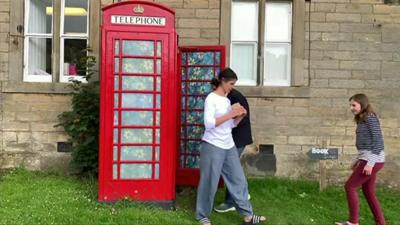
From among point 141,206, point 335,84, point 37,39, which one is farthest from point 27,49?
point 335,84

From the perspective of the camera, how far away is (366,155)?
20.9ft

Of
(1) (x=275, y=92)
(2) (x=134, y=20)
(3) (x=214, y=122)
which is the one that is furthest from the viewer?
(1) (x=275, y=92)

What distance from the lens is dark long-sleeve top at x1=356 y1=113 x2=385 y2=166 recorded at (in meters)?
6.32

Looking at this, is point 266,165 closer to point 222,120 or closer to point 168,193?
point 168,193

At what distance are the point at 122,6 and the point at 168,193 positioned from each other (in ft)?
8.11

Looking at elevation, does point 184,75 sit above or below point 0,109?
above

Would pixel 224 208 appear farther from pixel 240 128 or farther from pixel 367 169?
pixel 367 169

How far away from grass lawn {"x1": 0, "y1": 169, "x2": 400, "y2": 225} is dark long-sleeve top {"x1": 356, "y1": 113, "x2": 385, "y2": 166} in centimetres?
107

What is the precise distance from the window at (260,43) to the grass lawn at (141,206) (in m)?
1.80

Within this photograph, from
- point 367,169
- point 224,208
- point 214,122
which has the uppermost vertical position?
point 214,122

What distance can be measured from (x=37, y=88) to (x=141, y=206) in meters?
3.27

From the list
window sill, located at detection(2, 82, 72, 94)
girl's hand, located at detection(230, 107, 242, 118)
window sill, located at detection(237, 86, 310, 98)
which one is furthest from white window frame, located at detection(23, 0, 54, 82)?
girl's hand, located at detection(230, 107, 242, 118)

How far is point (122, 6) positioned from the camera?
667 centimetres

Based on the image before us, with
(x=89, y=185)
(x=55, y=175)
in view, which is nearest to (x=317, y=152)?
(x=89, y=185)
